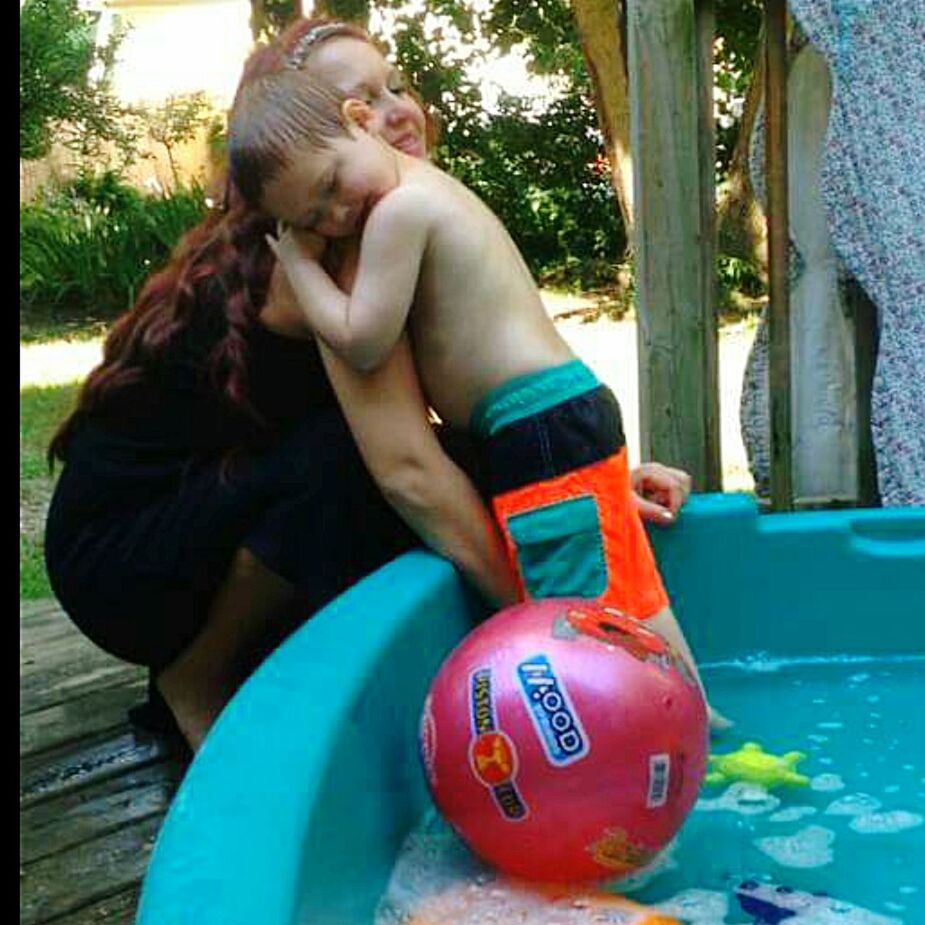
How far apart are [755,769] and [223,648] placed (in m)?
0.76

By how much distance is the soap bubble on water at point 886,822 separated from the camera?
6.34 ft

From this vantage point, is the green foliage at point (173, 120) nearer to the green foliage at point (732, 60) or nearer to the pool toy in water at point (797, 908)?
the green foliage at point (732, 60)

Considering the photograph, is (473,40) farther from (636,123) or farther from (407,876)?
(407,876)

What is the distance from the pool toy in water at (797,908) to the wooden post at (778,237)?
4.48ft

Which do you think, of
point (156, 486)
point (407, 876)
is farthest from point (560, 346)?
point (407, 876)

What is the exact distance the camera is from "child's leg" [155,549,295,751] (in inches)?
86.8

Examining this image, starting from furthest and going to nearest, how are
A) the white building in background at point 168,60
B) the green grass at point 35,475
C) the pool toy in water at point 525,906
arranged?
the white building in background at point 168,60 → the green grass at point 35,475 → the pool toy in water at point 525,906

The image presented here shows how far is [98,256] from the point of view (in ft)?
29.9

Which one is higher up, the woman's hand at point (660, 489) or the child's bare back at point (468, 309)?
the child's bare back at point (468, 309)

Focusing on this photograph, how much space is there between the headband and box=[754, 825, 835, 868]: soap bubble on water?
1116mm

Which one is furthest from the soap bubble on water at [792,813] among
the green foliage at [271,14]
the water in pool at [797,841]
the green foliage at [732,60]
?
the green foliage at [271,14]

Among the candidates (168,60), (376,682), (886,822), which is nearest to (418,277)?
(376,682)

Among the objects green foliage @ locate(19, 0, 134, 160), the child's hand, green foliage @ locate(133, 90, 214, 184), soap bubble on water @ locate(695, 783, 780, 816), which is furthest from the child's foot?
green foliage @ locate(133, 90, 214, 184)

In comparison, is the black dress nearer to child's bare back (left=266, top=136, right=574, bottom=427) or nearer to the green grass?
child's bare back (left=266, top=136, right=574, bottom=427)
